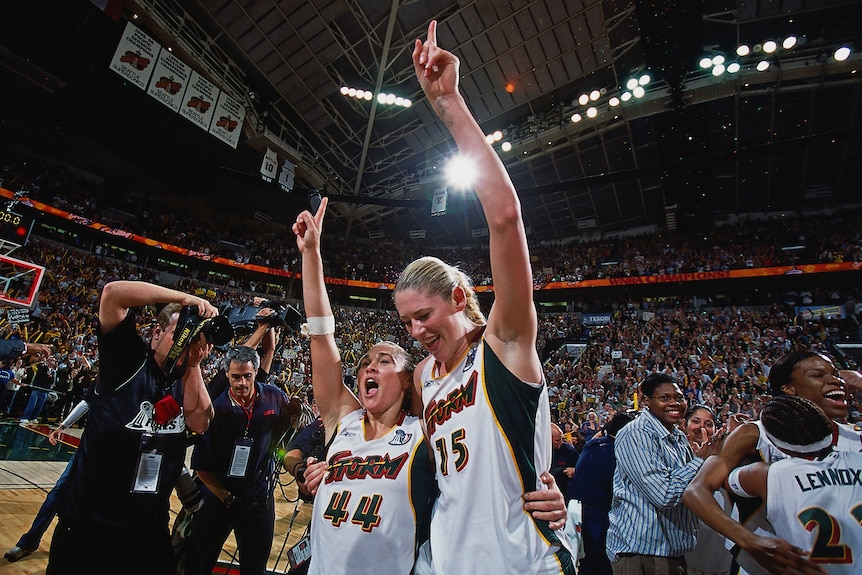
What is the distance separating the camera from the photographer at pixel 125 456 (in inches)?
91.3

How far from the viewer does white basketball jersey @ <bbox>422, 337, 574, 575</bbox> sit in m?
1.33

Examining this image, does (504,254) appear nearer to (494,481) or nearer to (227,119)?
(494,481)

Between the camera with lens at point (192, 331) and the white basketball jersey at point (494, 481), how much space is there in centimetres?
176

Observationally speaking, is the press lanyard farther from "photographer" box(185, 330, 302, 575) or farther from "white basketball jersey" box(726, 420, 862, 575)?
"white basketball jersey" box(726, 420, 862, 575)

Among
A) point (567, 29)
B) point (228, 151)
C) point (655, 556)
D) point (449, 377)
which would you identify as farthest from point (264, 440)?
point (228, 151)

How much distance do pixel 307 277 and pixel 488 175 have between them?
47.1 inches

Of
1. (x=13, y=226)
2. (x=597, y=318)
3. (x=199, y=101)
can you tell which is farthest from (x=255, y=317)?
(x=597, y=318)

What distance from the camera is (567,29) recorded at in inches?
640

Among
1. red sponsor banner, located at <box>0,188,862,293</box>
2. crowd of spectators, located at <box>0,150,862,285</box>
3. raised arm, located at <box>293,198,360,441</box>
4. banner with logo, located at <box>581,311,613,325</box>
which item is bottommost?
raised arm, located at <box>293,198,360,441</box>

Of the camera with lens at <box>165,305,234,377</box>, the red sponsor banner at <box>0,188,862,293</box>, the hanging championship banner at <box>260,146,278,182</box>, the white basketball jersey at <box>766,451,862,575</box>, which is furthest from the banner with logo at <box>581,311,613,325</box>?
the camera with lens at <box>165,305,234,377</box>

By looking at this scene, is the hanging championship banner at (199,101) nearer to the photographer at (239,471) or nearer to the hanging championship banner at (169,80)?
the hanging championship banner at (169,80)

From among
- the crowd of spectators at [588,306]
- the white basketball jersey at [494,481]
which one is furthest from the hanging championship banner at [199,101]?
the white basketball jersey at [494,481]

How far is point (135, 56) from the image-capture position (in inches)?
595

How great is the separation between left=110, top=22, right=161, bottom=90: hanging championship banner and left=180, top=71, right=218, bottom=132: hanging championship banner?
4.71 feet
